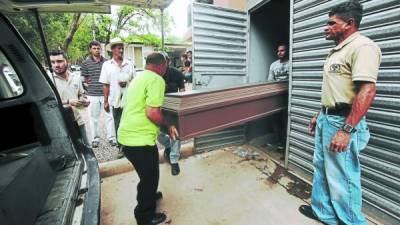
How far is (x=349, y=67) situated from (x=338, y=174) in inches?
37.7

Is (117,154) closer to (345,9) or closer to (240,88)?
(240,88)

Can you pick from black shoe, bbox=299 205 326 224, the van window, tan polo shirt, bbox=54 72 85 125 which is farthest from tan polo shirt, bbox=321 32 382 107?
tan polo shirt, bbox=54 72 85 125

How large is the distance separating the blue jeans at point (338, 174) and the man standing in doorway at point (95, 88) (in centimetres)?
360

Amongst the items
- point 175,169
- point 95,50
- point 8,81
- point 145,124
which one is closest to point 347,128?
point 145,124

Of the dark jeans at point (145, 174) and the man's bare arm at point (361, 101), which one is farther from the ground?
the man's bare arm at point (361, 101)

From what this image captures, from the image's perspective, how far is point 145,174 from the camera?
236 cm

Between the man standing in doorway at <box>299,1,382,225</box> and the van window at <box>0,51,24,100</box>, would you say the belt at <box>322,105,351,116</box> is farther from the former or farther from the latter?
the van window at <box>0,51,24,100</box>

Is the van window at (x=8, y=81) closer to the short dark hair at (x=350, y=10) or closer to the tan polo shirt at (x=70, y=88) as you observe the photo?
the tan polo shirt at (x=70, y=88)

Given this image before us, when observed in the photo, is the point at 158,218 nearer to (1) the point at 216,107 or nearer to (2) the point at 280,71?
(1) the point at 216,107

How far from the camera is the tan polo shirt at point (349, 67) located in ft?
6.12

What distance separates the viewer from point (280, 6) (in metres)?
5.61

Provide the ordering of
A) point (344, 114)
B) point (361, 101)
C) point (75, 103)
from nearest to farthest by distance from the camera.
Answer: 1. point (361, 101)
2. point (344, 114)
3. point (75, 103)

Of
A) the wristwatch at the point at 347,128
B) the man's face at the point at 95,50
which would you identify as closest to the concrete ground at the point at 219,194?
the wristwatch at the point at 347,128

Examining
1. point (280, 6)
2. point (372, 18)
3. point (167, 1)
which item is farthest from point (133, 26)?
point (372, 18)
